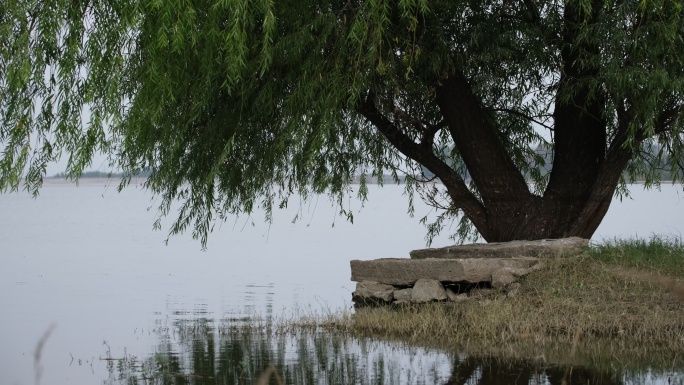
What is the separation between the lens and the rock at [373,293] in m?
11.5

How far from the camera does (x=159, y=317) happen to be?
13.6 metres

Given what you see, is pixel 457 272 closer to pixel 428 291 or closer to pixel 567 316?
pixel 428 291

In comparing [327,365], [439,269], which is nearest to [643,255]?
[439,269]

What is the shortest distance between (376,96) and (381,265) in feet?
6.15

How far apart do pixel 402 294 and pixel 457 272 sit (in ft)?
2.35

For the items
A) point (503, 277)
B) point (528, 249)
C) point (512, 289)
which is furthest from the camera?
point (528, 249)

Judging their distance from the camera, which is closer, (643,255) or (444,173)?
(643,255)

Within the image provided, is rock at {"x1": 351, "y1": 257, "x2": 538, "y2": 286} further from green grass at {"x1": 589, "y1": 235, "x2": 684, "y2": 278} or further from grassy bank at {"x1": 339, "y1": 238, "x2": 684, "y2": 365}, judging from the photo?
green grass at {"x1": 589, "y1": 235, "x2": 684, "y2": 278}

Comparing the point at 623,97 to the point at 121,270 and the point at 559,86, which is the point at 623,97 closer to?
the point at 559,86

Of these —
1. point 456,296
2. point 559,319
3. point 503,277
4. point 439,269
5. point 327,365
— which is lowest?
point 327,365

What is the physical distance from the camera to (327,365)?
8797 millimetres

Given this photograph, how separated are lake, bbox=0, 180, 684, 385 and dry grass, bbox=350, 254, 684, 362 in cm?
52

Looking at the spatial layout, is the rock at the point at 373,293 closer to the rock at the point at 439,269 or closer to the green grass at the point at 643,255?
the rock at the point at 439,269

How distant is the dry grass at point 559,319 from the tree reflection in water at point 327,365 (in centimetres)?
47
